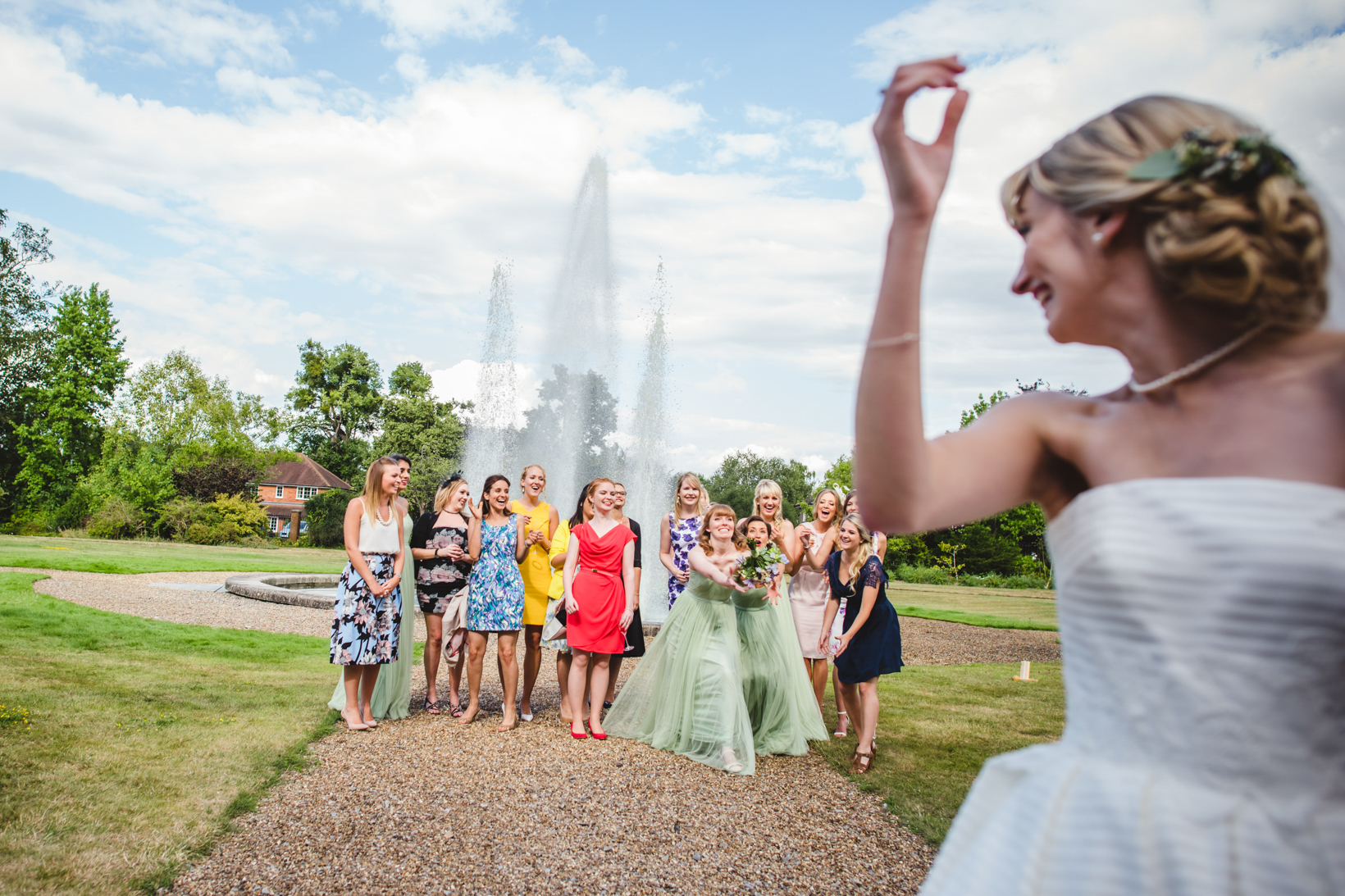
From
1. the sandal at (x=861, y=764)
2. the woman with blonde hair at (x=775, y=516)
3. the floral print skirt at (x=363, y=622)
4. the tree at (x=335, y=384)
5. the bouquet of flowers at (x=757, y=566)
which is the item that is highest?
the tree at (x=335, y=384)

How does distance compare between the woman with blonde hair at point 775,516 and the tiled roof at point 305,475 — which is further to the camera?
the tiled roof at point 305,475

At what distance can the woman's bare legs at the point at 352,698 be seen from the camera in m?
7.88

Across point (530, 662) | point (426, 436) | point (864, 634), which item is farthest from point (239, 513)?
point (864, 634)

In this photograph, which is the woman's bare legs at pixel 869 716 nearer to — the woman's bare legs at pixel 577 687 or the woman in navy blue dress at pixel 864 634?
the woman in navy blue dress at pixel 864 634

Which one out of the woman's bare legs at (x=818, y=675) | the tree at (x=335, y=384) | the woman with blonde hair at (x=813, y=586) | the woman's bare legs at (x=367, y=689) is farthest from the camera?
Answer: the tree at (x=335, y=384)

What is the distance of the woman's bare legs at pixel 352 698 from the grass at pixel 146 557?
17.6 meters

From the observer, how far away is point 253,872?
4590 mm

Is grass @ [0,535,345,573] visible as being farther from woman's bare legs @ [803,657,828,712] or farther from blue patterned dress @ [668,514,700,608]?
woman's bare legs @ [803,657,828,712]

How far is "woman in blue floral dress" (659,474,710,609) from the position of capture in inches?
360

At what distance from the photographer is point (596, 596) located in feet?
27.1

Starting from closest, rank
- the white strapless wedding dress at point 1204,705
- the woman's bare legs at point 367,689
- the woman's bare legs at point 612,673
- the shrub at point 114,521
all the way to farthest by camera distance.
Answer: the white strapless wedding dress at point 1204,705, the woman's bare legs at point 367,689, the woman's bare legs at point 612,673, the shrub at point 114,521

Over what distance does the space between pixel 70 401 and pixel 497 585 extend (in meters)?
49.5

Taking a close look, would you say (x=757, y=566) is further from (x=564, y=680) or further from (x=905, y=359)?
(x=905, y=359)

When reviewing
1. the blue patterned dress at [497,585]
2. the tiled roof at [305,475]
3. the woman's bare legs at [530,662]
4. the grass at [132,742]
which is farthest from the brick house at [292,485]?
the blue patterned dress at [497,585]
